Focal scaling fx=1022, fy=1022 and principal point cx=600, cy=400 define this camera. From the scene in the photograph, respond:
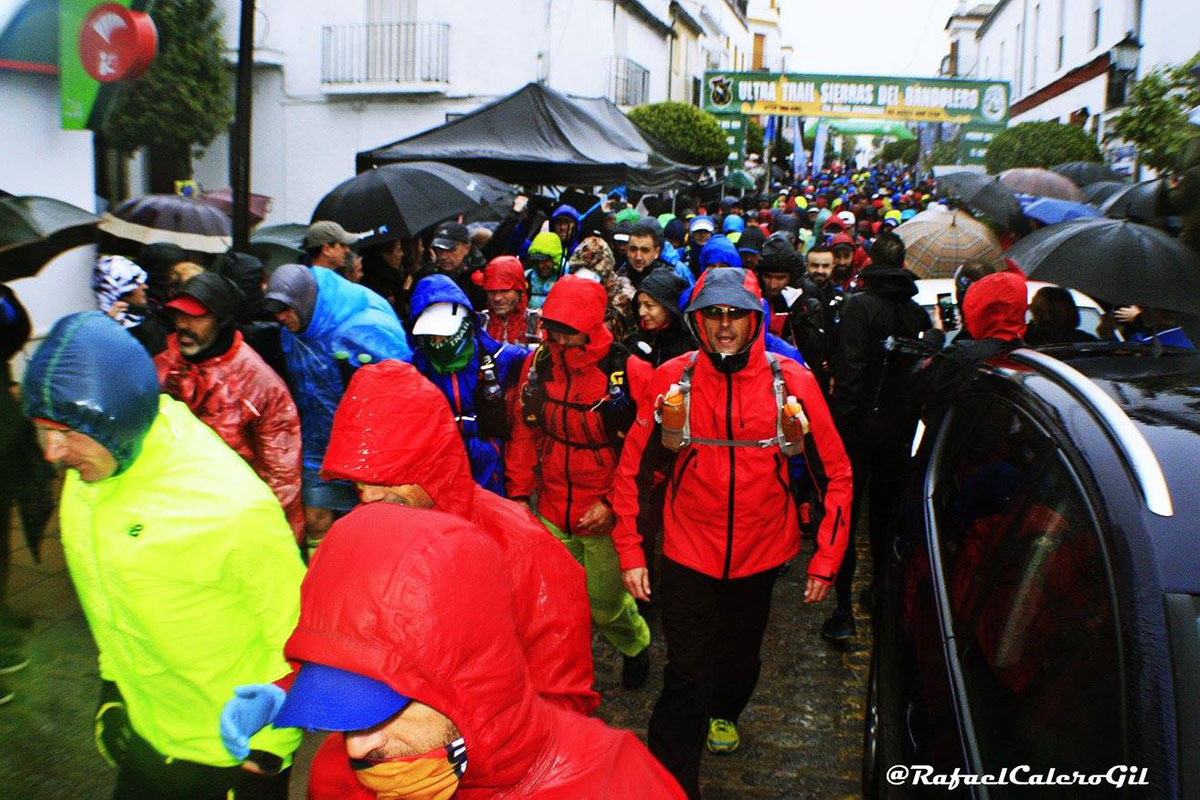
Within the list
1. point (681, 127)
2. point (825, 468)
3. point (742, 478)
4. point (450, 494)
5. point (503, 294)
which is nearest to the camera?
point (450, 494)

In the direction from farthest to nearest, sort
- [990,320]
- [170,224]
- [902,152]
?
[902,152], [170,224], [990,320]

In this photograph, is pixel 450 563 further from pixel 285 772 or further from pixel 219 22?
pixel 219 22

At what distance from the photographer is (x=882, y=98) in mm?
29562

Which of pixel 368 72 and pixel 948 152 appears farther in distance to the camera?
pixel 948 152

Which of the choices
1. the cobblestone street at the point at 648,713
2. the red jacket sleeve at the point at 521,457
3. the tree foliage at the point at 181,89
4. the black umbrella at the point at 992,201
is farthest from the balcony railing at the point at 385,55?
the red jacket sleeve at the point at 521,457

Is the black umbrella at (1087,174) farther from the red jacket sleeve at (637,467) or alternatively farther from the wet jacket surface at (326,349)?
the red jacket sleeve at (637,467)

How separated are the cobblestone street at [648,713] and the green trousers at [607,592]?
29 centimetres

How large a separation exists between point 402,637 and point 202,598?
103cm

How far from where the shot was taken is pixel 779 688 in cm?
479

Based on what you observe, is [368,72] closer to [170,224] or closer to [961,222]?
[170,224]

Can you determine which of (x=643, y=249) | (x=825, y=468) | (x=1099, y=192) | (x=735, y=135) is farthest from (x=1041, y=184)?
(x=735, y=135)

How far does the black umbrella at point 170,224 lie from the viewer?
299 inches

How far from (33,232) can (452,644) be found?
127 inches

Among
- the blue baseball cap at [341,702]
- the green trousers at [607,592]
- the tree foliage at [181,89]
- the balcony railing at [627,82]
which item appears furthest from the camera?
the balcony railing at [627,82]
